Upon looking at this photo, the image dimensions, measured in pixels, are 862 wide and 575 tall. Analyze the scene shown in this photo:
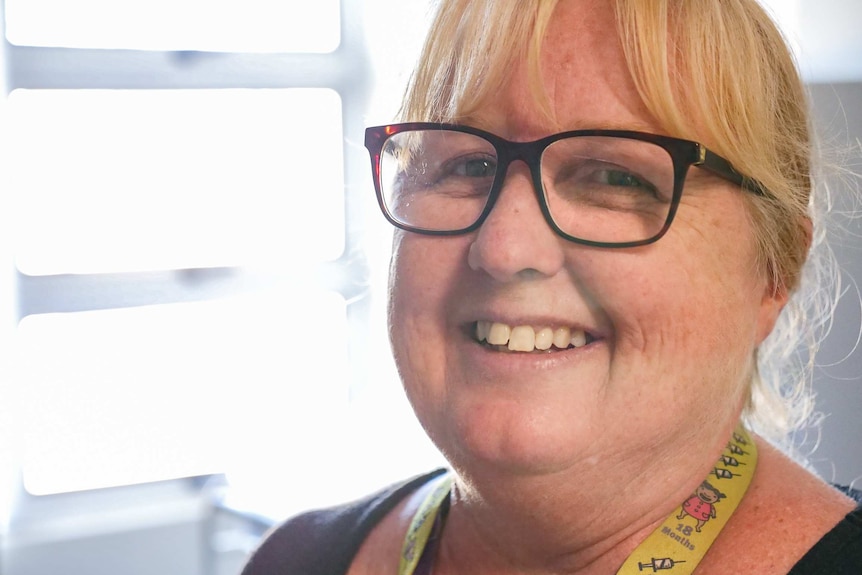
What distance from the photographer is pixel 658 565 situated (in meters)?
0.99

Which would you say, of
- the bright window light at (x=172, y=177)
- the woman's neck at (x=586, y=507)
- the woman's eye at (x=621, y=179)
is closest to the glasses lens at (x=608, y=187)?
the woman's eye at (x=621, y=179)

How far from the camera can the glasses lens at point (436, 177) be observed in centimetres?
104

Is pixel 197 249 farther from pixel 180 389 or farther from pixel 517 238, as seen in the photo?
pixel 517 238

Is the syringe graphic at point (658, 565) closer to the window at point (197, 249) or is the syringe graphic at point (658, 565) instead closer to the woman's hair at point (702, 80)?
the woman's hair at point (702, 80)

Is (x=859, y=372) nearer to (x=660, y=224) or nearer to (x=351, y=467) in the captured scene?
(x=660, y=224)

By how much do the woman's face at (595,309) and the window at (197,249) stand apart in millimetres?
2191

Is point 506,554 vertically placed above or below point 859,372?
below

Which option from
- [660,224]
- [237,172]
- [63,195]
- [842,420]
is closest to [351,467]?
[237,172]

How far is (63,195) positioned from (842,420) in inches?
105

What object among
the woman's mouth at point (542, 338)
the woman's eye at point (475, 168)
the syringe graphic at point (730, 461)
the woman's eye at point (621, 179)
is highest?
the woman's eye at point (475, 168)

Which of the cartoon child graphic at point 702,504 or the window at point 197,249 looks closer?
the cartoon child graphic at point 702,504

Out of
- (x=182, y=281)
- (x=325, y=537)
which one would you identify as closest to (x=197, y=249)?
(x=182, y=281)

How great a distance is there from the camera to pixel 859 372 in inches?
57.7

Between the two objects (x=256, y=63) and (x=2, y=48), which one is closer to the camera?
(x=2, y=48)
